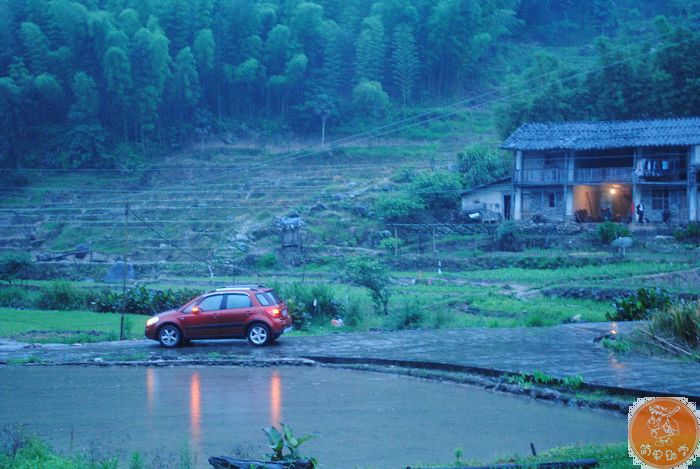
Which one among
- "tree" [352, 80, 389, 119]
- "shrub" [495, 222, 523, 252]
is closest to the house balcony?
"shrub" [495, 222, 523, 252]

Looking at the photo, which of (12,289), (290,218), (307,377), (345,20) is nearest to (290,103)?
(345,20)

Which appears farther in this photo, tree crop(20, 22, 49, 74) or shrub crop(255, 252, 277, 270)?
tree crop(20, 22, 49, 74)

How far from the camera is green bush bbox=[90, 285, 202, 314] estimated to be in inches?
1054

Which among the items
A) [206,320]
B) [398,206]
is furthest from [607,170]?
[206,320]

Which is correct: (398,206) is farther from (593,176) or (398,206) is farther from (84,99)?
(84,99)

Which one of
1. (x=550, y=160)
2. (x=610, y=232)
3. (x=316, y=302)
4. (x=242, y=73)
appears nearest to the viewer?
(x=316, y=302)

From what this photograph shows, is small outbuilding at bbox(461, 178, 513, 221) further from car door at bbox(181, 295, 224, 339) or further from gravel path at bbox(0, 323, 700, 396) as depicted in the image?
car door at bbox(181, 295, 224, 339)

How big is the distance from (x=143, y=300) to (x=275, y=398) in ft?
53.6

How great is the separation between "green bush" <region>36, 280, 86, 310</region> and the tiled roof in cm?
2723

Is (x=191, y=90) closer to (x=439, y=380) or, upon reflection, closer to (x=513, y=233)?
(x=513, y=233)

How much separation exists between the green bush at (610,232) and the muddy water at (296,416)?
29394 millimetres

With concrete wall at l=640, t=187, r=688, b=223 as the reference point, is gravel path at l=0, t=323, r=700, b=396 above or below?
below

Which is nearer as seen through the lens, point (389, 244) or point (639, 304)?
point (639, 304)

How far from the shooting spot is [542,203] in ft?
→ 160
